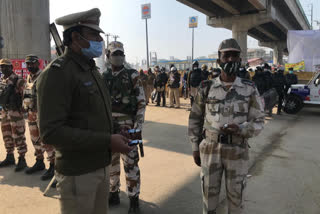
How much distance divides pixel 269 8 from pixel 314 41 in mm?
6030

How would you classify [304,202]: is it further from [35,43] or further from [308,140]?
[35,43]

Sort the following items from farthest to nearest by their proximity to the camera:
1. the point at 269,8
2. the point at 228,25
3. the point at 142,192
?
the point at 228,25, the point at 269,8, the point at 142,192

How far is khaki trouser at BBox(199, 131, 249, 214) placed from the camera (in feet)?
6.86

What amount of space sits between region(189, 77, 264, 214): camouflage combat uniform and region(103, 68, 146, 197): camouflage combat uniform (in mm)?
994

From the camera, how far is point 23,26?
8.12m

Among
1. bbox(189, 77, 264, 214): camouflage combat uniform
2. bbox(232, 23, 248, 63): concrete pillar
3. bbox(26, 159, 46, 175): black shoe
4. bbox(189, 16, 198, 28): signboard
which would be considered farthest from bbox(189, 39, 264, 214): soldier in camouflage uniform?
bbox(189, 16, 198, 28): signboard

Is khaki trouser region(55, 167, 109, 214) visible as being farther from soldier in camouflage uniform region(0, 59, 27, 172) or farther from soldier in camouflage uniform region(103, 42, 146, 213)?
soldier in camouflage uniform region(0, 59, 27, 172)

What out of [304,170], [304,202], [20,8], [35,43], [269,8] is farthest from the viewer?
[269,8]

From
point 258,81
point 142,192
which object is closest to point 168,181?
point 142,192

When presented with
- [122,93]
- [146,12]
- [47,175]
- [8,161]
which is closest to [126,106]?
[122,93]

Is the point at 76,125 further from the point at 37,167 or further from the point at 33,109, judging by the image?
the point at 37,167

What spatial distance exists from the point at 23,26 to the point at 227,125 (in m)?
8.39

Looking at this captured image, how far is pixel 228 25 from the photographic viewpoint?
887 inches

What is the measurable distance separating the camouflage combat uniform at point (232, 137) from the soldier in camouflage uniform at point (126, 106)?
1.00 metres
